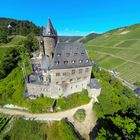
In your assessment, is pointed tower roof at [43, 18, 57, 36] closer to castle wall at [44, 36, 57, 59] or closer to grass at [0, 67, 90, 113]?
castle wall at [44, 36, 57, 59]

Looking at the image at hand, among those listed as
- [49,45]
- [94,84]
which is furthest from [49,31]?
[94,84]

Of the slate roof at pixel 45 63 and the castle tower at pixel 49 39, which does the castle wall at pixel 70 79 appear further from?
the castle tower at pixel 49 39

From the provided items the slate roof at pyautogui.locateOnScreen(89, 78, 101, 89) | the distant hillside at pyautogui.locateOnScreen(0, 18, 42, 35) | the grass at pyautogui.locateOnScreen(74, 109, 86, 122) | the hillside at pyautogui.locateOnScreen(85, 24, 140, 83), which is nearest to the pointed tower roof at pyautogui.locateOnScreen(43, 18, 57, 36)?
the slate roof at pyautogui.locateOnScreen(89, 78, 101, 89)

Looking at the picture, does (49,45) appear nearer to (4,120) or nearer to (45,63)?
(45,63)

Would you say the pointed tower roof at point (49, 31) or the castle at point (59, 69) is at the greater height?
the pointed tower roof at point (49, 31)

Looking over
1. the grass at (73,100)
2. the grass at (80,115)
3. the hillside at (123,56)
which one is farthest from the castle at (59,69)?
the hillside at (123,56)

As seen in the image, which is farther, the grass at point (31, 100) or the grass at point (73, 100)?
the grass at point (73, 100)
